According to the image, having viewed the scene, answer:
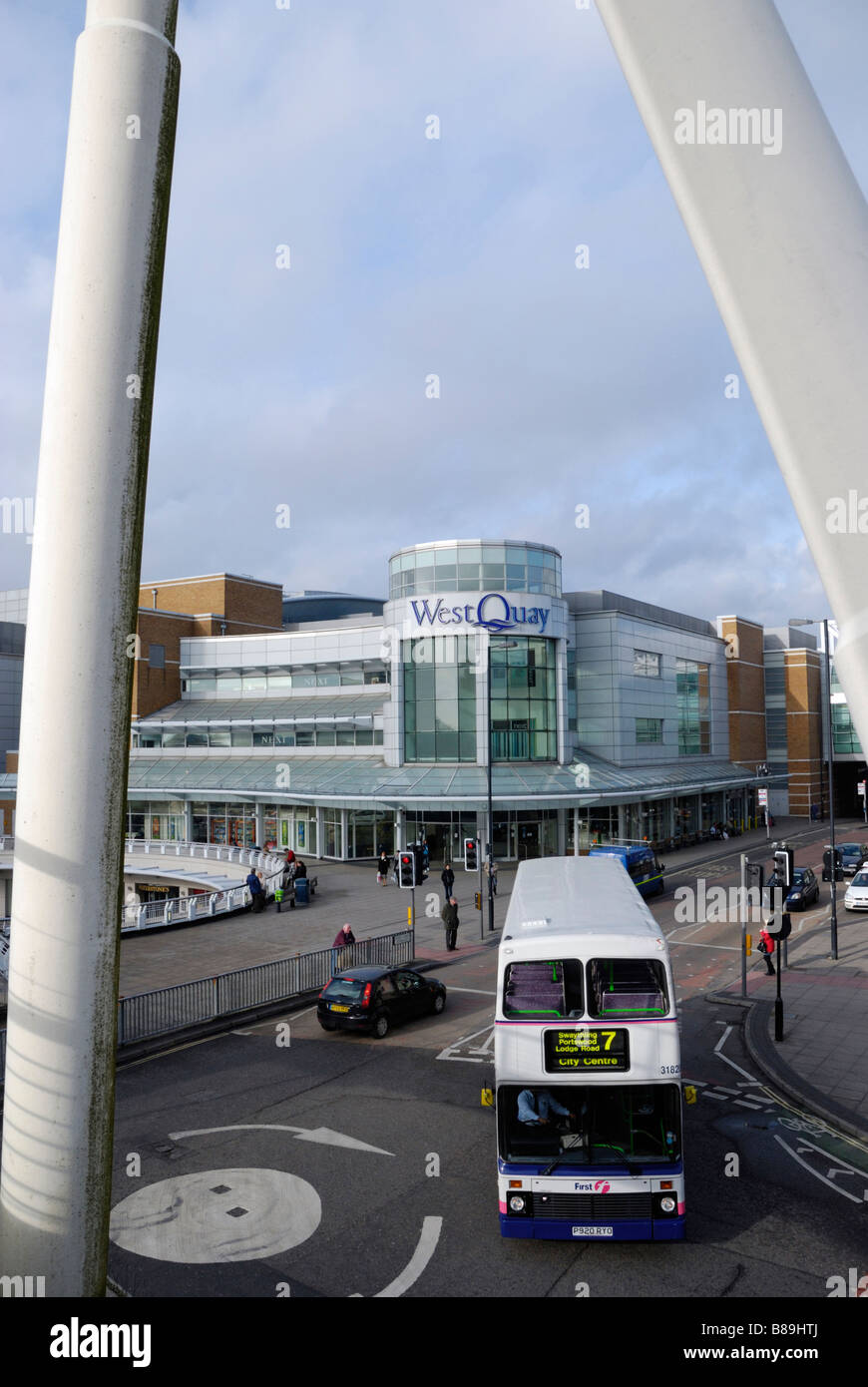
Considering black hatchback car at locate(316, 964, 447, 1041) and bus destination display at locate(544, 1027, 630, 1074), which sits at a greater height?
bus destination display at locate(544, 1027, 630, 1074)

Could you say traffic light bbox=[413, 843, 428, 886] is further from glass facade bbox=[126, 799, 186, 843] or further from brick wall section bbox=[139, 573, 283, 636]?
brick wall section bbox=[139, 573, 283, 636]

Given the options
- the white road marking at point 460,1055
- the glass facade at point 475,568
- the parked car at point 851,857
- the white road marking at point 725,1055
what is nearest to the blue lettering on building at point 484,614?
the glass facade at point 475,568

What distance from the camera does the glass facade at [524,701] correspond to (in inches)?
1674

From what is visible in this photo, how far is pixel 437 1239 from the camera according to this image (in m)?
8.99

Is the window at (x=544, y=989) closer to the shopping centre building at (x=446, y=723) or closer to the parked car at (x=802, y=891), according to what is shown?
the parked car at (x=802, y=891)

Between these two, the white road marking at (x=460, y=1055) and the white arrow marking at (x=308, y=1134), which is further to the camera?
the white road marking at (x=460, y=1055)

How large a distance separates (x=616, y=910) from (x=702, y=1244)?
3420mm

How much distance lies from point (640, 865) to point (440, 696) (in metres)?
13.9

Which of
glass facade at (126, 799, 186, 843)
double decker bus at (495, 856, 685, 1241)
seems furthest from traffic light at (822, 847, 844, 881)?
glass facade at (126, 799, 186, 843)

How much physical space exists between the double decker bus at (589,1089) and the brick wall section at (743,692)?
56.8m

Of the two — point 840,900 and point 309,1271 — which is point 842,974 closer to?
point 840,900

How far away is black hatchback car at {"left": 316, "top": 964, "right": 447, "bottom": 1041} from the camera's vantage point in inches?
Answer: 639

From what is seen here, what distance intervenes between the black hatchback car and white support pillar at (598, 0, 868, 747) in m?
15.4

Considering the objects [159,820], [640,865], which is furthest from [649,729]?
[159,820]
